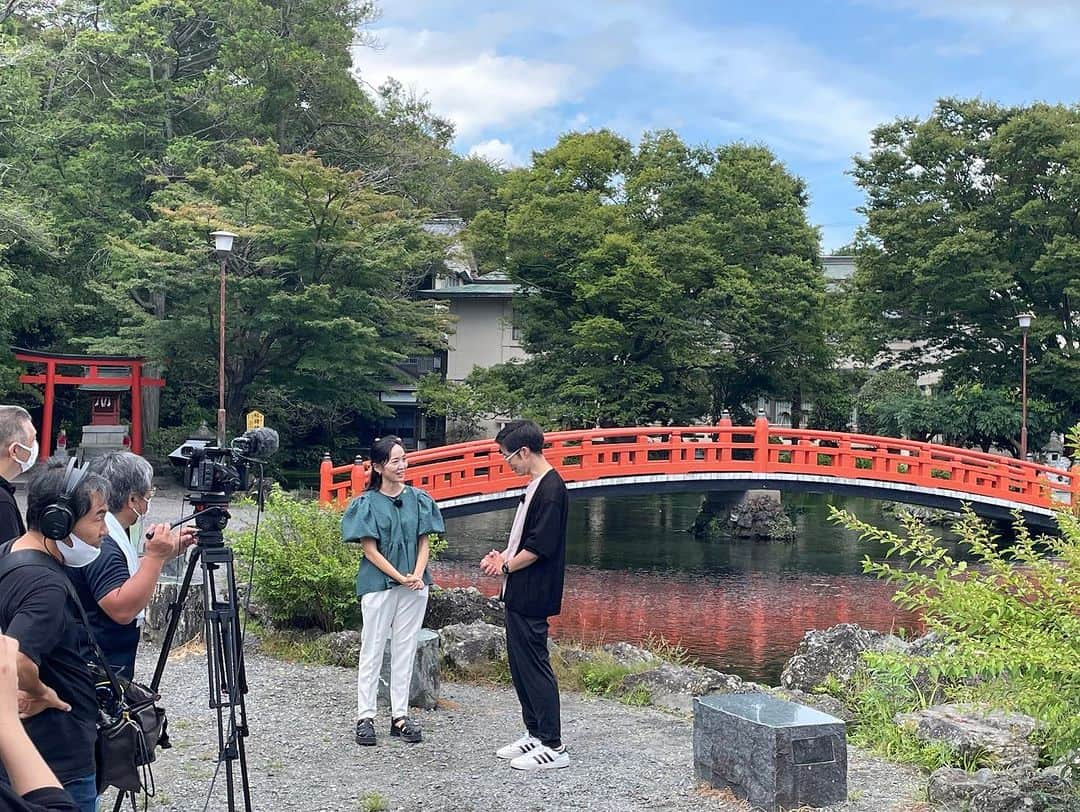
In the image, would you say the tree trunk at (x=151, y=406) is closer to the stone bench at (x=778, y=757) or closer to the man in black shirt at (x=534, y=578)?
the man in black shirt at (x=534, y=578)

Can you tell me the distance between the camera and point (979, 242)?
1944cm

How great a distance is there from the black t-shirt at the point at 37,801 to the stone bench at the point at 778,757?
2.86 meters

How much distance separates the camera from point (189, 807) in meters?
3.92

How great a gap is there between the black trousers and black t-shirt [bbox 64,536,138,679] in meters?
1.86

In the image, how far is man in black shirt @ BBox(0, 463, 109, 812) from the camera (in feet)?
7.23

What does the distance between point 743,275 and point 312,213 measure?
8.62 m

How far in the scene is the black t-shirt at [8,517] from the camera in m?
3.19

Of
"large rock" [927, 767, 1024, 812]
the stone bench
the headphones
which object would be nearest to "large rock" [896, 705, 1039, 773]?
"large rock" [927, 767, 1024, 812]

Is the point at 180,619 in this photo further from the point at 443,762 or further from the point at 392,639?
the point at 443,762

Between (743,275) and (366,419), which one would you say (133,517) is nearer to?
(743,275)

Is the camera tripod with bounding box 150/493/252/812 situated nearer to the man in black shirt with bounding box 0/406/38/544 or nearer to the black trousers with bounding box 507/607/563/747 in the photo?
the man in black shirt with bounding box 0/406/38/544

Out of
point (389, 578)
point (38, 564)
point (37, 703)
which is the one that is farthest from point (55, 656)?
point (389, 578)

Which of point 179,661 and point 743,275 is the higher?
point 743,275

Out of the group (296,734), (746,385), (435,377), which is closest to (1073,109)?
(746,385)
